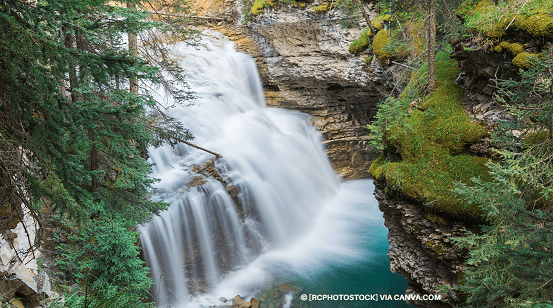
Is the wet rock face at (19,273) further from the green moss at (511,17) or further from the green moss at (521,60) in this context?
the green moss at (511,17)

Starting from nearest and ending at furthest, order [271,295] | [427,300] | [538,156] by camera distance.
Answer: [538,156], [427,300], [271,295]

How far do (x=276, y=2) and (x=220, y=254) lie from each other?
11.1 m

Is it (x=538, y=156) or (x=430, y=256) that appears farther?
(x=430, y=256)

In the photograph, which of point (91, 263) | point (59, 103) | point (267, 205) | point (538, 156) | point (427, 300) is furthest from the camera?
point (267, 205)

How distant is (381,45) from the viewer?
10398mm

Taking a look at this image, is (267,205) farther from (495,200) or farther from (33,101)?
(33,101)

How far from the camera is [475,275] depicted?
4.35 m

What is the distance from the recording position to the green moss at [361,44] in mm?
11977

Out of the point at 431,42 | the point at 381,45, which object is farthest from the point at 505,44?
the point at 381,45

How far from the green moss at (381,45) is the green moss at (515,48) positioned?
207 inches

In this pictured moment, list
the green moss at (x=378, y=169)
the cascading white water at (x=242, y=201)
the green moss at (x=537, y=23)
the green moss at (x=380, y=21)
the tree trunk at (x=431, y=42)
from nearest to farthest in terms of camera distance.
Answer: the green moss at (x=537, y=23) → the tree trunk at (x=431, y=42) → the green moss at (x=378, y=169) → the cascading white water at (x=242, y=201) → the green moss at (x=380, y=21)

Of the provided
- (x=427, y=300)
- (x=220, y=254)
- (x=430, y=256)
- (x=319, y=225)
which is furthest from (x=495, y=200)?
(x=319, y=225)

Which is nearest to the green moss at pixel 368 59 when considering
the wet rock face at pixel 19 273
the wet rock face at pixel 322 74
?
the wet rock face at pixel 322 74

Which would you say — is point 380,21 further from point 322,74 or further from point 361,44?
point 322,74
